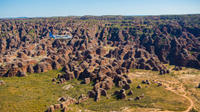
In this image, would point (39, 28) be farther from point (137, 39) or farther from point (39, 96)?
point (39, 96)

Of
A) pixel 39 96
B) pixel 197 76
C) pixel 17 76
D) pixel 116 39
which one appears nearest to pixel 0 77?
pixel 17 76

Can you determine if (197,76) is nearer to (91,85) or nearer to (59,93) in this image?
(91,85)

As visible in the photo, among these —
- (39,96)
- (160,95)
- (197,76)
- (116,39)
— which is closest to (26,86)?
(39,96)

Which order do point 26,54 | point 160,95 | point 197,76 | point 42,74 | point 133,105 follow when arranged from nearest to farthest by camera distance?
point 133,105
point 160,95
point 42,74
point 197,76
point 26,54

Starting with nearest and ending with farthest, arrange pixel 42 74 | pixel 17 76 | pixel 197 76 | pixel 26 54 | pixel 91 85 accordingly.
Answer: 1. pixel 91 85
2. pixel 17 76
3. pixel 42 74
4. pixel 197 76
5. pixel 26 54

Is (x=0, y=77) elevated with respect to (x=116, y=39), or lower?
lower

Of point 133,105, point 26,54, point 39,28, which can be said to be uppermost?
point 39,28

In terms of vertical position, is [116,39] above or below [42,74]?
above

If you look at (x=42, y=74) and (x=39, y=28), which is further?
(x=39, y=28)

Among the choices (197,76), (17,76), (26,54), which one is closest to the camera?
(17,76)
